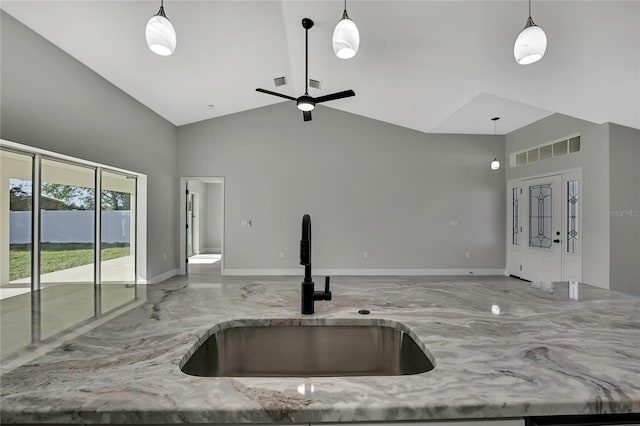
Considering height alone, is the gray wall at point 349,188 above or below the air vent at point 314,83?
below

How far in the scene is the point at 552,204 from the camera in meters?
5.05

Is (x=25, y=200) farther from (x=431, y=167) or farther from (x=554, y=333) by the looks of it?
(x=431, y=167)

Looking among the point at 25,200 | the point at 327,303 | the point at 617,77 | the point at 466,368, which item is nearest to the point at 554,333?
the point at 466,368

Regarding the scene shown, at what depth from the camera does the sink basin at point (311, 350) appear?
42.5 inches

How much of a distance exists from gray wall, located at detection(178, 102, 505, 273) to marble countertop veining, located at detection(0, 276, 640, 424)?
16.0ft

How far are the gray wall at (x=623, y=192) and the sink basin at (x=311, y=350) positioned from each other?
15.1ft

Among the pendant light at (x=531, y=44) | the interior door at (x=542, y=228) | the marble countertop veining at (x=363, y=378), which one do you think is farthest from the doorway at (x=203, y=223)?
the pendant light at (x=531, y=44)

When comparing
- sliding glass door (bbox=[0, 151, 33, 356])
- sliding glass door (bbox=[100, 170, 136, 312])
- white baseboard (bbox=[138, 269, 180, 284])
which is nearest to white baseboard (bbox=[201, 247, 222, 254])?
white baseboard (bbox=[138, 269, 180, 284])

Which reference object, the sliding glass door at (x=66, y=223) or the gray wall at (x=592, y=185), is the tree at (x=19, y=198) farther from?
the gray wall at (x=592, y=185)

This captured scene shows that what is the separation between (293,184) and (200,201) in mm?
4628

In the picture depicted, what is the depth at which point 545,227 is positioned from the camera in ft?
17.1

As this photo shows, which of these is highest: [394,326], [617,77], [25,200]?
[617,77]

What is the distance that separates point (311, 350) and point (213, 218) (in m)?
9.51

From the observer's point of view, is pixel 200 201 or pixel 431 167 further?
pixel 200 201
